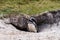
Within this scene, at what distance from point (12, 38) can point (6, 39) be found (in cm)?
21

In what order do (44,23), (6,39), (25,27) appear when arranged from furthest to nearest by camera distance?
(44,23)
(25,27)
(6,39)

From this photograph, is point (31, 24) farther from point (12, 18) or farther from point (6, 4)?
point (6, 4)

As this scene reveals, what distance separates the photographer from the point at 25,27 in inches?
357

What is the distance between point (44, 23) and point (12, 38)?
253 cm

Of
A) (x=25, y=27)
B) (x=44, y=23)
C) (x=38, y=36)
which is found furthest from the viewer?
(x=44, y=23)

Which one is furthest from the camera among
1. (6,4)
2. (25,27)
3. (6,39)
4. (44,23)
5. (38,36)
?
(6,4)

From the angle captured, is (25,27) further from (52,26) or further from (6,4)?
(6,4)

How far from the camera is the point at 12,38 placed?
756 cm

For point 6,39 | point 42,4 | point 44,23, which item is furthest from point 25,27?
point 42,4

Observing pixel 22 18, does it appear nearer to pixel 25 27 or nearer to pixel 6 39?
pixel 25 27

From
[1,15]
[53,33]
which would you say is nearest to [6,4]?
[1,15]

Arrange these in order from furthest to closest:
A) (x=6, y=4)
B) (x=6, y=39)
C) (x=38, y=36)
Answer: (x=6, y=4), (x=38, y=36), (x=6, y=39)

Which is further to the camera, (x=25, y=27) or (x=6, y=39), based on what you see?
(x=25, y=27)

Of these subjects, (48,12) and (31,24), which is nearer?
(31,24)
